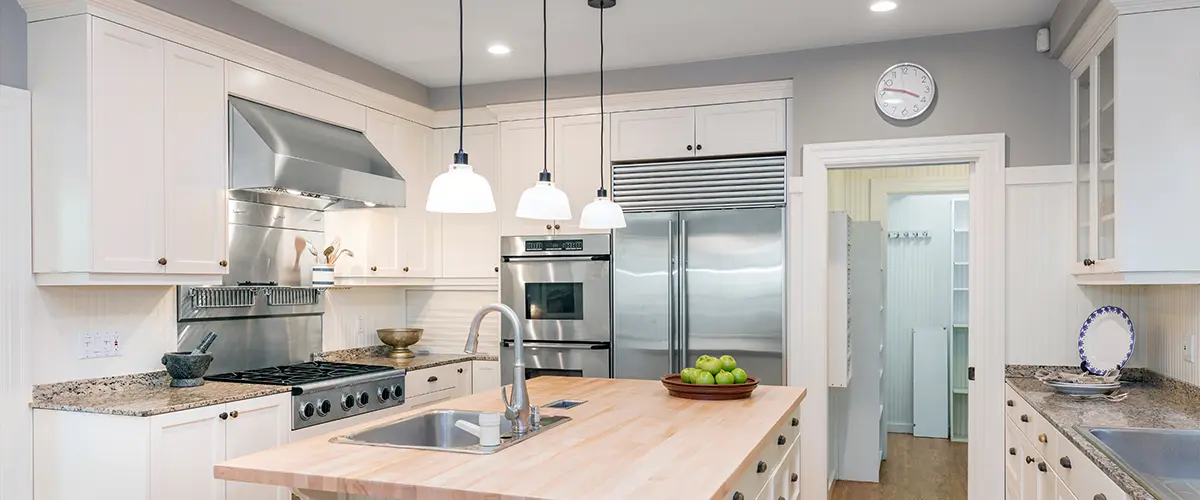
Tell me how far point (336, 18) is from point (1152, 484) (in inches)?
147

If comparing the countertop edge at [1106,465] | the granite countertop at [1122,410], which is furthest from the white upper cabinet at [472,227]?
the countertop edge at [1106,465]

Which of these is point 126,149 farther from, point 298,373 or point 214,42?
point 298,373

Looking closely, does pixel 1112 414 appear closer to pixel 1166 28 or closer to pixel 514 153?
pixel 1166 28

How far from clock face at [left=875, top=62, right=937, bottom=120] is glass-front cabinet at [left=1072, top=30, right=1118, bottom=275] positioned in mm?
665

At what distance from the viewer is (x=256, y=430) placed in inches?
134

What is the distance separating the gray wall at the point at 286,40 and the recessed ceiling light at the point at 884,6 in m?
2.82

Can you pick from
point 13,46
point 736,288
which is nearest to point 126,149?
point 13,46

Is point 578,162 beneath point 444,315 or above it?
above

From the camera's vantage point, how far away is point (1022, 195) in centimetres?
408

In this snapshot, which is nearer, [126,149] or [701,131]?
[126,149]

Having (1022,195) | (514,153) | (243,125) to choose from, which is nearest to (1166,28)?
(1022,195)

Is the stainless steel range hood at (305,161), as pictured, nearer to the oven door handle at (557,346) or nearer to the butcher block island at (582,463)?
the oven door handle at (557,346)

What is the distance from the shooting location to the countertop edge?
77.9 inches

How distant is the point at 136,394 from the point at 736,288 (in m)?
2.94
